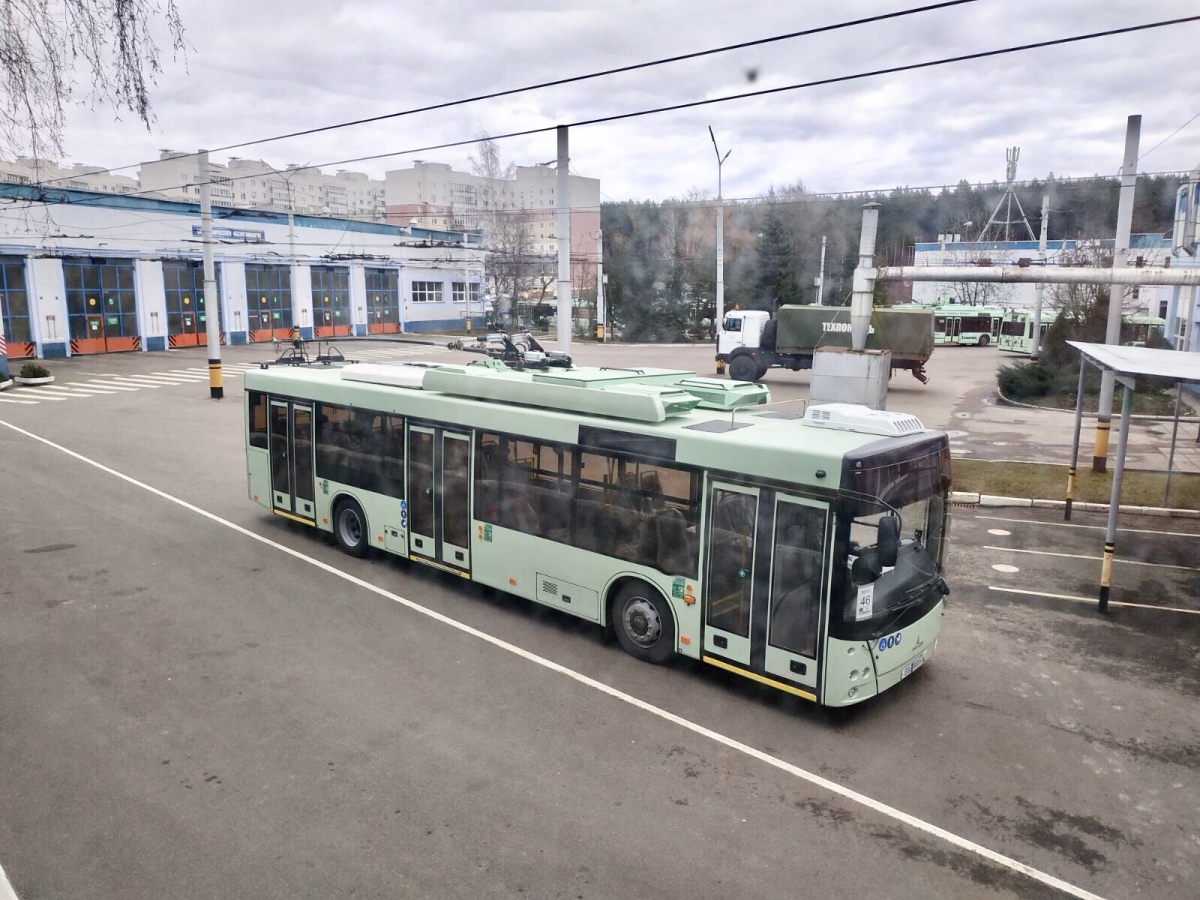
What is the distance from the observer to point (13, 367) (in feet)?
118

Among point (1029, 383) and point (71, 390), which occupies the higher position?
point (1029, 383)

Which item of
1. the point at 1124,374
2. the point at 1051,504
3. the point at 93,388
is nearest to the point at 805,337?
the point at 1051,504

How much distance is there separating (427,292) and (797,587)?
192ft

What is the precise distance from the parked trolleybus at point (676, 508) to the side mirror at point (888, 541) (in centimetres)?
2

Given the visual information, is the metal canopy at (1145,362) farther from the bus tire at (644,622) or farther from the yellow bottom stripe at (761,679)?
the bus tire at (644,622)

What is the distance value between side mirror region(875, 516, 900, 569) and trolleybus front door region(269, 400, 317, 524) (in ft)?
27.3

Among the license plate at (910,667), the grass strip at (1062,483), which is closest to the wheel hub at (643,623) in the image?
the license plate at (910,667)

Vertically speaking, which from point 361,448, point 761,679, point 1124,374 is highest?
point 1124,374

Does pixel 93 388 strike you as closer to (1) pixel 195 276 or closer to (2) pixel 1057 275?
(1) pixel 195 276

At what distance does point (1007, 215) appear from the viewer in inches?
2062

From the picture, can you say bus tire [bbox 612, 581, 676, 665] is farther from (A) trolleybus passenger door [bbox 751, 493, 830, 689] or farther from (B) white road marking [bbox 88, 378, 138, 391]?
(B) white road marking [bbox 88, 378, 138, 391]

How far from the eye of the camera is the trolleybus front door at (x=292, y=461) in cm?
1218

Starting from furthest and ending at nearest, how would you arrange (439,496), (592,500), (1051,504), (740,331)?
(740,331), (1051,504), (439,496), (592,500)

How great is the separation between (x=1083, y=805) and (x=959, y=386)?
30223mm
